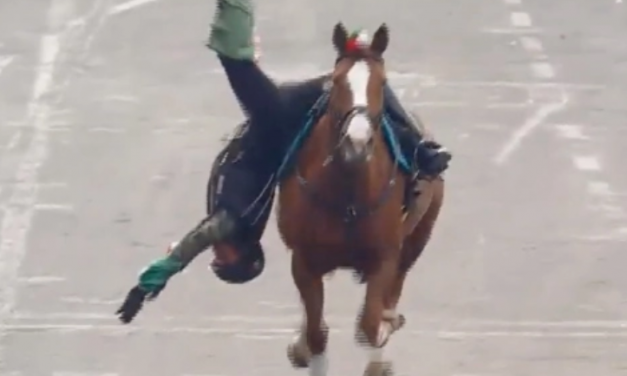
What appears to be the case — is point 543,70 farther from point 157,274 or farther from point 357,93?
point 357,93

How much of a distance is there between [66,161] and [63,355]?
445cm

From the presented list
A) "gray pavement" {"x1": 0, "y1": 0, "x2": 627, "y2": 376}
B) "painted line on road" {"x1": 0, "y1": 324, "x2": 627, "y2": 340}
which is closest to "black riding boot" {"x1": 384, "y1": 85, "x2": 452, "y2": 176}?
"gray pavement" {"x1": 0, "y1": 0, "x2": 627, "y2": 376}

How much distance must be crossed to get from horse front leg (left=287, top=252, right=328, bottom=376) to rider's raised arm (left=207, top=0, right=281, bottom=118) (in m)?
1.03

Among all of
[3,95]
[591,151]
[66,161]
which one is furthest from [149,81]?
[591,151]

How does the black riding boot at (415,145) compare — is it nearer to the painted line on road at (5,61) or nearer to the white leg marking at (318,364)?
the white leg marking at (318,364)

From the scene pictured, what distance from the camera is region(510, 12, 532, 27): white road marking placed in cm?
2284

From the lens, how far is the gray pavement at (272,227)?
46.1ft

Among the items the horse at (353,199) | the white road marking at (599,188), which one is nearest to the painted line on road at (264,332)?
the horse at (353,199)

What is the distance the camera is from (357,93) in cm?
1062

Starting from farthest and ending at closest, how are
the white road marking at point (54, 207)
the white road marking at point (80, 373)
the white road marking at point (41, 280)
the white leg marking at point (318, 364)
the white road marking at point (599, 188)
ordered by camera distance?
the white road marking at point (599, 188) < the white road marking at point (54, 207) < the white road marking at point (41, 280) < the white road marking at point (80, 373) < the white leg marking at point (318, 364)

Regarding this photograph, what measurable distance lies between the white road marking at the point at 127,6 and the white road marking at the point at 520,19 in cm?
407

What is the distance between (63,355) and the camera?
541 inches

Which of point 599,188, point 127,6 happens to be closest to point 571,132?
point 599,188

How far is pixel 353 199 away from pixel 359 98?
2.07 feet
